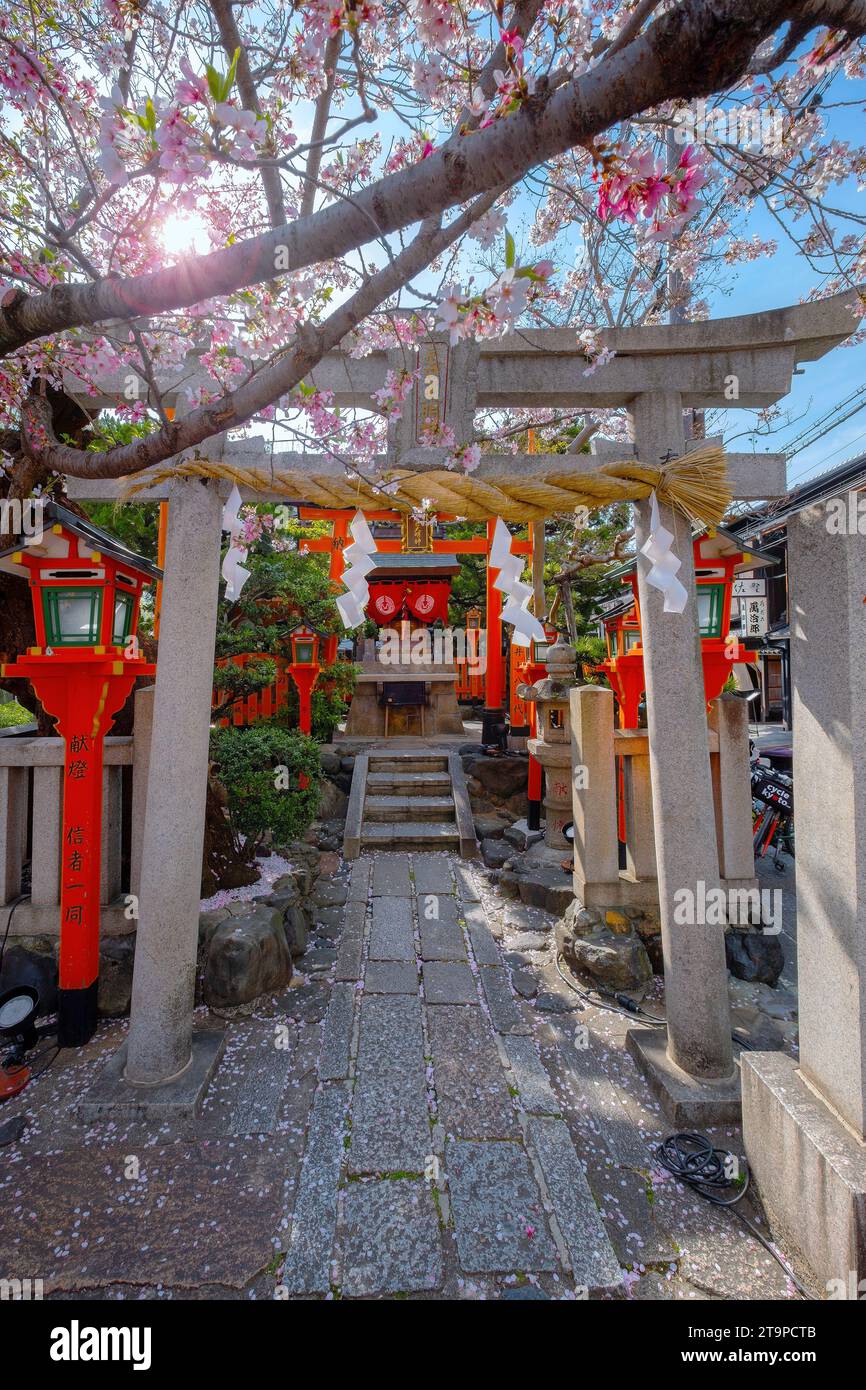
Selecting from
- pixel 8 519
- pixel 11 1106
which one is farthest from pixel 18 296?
pixel 11 1106

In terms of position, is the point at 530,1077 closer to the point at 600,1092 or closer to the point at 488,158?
the point at 600,1092

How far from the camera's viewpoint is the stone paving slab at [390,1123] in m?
2.92

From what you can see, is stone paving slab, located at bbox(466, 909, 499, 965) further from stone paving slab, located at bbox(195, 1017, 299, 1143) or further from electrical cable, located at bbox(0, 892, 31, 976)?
electrical cable, located at bbox(0, 892, 31, 976)

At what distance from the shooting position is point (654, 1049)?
3.71 metres

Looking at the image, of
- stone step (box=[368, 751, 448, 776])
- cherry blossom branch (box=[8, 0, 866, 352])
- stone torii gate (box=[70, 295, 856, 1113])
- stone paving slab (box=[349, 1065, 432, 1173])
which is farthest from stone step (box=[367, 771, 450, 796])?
cherry blossom branch (box=[8, 0, 866, 352])

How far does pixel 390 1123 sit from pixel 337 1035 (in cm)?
87

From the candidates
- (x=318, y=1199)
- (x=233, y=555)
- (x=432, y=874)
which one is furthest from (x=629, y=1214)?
(x=432, y=874)

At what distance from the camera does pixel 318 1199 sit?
2703 millimetres

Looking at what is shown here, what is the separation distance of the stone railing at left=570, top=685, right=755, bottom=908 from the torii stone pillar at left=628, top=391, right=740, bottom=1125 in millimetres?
1597

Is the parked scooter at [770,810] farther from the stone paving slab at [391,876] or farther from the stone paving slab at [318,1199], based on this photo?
the stone paving slab at [318,1199]

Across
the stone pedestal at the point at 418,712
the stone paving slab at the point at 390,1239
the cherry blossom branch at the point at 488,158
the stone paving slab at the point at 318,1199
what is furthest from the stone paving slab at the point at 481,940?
the stone pedestal at the point at 418,712
